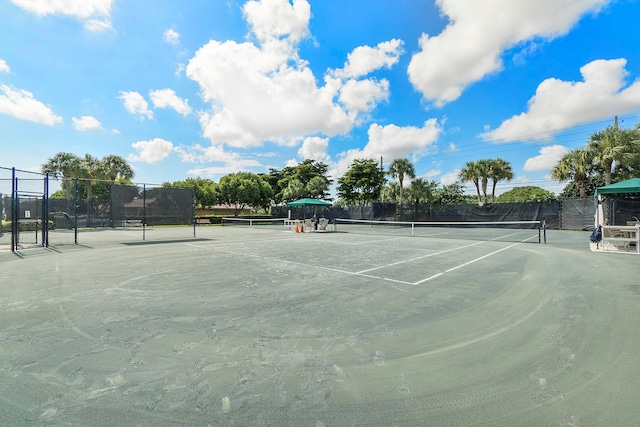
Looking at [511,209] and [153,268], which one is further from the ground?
[511,209]

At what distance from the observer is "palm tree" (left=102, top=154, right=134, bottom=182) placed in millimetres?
39719

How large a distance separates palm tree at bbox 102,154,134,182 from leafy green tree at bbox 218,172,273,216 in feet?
41.8

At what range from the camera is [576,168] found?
2330 centimetres

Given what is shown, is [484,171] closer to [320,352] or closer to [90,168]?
[320,352]

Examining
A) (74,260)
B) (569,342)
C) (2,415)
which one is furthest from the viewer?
(74,260)

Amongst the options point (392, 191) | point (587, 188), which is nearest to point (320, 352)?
point (587, 188)

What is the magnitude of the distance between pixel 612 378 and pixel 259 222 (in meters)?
35.7

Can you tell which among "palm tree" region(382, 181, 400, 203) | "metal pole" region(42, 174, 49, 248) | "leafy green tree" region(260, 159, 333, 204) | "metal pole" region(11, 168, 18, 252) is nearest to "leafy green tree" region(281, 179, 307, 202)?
"leafy green tree" region(260, 159, 333, 204)

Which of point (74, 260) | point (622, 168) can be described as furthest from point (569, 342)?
point (622, 168)

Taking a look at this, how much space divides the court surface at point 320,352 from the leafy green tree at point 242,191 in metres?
42.4

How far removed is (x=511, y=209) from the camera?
24781 millimetres

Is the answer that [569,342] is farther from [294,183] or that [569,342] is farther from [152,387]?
[294,183]

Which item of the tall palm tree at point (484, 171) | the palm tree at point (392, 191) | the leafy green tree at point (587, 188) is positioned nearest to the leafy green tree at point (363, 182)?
the palm tree at point (392, 191)

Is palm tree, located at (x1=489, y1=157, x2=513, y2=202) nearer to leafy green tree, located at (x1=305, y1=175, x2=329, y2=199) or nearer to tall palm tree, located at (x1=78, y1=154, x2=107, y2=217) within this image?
leafy green tree, located at (x1=305, y1=175, x2=329, y2=199)
